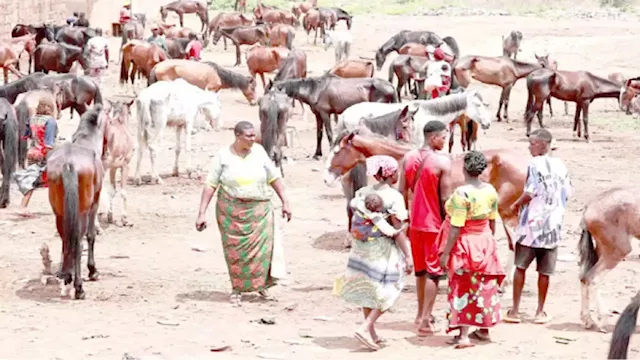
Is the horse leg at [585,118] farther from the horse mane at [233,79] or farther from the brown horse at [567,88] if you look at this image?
the horse mane at [233,79]

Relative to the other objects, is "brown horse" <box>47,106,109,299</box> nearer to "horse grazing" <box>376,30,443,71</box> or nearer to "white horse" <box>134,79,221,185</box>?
"white horse" <box>134,79,221,185</box>

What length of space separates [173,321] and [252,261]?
3.12 feet

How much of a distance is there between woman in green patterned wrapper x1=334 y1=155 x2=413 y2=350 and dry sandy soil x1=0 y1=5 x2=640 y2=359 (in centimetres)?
40

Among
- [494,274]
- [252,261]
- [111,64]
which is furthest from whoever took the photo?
[111,64]

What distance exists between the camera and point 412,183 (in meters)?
9.14

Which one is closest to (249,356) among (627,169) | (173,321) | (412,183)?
(173,321)

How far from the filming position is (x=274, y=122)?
1773 centimetres

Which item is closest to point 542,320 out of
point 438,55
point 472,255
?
point 472,255

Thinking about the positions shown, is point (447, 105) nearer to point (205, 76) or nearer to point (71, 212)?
point (71, 212)

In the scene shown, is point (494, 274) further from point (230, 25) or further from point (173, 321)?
point (230, 25)

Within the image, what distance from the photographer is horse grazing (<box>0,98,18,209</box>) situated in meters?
14.2

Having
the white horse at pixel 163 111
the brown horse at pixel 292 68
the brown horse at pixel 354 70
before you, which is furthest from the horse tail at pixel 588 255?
the brown horse at pixel 354 70

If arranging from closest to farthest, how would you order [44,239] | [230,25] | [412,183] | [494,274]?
[494,274], [412,183], [44,239], [230,25]

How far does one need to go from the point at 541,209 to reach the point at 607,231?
61 cm
